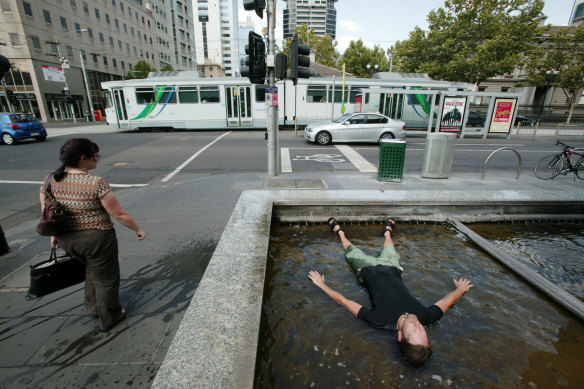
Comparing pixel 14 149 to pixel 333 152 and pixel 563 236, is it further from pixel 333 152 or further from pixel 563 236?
pixel 563 236

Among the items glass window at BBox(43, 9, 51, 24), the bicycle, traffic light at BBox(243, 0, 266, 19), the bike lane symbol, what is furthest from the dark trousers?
glass window at BBox(43, 9, 51, 24)

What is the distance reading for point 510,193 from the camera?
5910 mm

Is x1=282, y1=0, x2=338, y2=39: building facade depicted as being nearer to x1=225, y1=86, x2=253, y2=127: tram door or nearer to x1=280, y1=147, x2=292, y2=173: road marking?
x1=225, y1=86, x2=253, y2=127: tram door

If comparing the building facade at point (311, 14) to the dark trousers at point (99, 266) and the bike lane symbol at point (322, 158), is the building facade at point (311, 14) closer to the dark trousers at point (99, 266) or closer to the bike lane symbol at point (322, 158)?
the bike lane symbol at point (322, 158)

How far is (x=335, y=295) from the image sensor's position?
10.1ft

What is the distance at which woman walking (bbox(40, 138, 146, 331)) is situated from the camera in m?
2.21

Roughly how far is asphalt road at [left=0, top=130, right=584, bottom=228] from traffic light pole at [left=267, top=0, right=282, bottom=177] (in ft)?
4.68

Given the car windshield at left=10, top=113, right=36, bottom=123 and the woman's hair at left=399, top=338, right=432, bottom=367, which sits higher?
the car windshield at left=10, top=113, right=36, bottom=123

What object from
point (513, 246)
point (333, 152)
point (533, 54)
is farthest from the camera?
point (533, 54)

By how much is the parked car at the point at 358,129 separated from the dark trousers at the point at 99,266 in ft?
38.3

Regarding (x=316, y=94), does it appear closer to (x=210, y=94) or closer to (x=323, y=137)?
(x=323, y=137)

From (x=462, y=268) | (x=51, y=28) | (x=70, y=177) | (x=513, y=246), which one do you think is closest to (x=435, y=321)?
(x=462, y=268)

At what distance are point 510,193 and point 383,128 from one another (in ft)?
26.6

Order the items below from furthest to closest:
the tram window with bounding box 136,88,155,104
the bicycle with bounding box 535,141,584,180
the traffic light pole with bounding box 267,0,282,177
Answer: the tram window with bounding box 136,88,155,104, the bicycle with bounding box 535,141,584,180, the traffic light pole with bounding box 267,0,282,177
